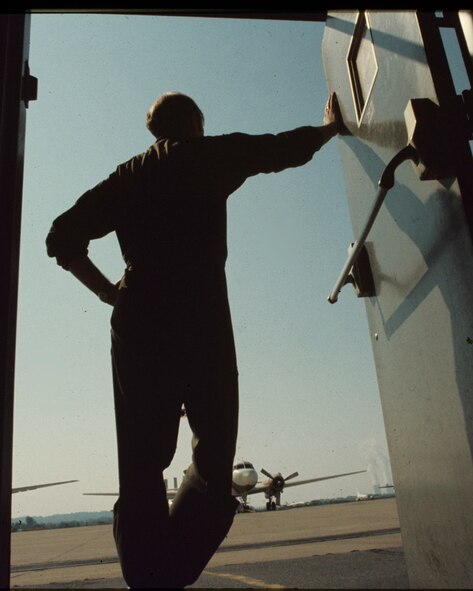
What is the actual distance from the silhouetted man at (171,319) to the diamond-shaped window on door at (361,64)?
450 mm

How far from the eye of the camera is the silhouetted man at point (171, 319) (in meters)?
1.31

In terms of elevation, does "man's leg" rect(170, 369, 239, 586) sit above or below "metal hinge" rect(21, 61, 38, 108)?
below

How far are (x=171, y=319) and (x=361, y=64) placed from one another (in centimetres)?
140

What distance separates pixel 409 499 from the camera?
180 centimetres

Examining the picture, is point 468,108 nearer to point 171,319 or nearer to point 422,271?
point 422,271

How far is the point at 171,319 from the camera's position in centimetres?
143

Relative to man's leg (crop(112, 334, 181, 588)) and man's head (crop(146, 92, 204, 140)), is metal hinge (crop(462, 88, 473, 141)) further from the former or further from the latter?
man's leg (crop(112, 334, 181, 588))

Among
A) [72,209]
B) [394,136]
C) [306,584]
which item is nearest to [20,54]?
[72,209]

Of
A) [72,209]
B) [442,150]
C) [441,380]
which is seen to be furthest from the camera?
[72,209]

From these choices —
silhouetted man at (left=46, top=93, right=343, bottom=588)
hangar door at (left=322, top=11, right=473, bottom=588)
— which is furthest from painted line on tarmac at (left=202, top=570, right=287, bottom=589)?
silhouetted man at (left=46, top=93, right=343, bottom=588)

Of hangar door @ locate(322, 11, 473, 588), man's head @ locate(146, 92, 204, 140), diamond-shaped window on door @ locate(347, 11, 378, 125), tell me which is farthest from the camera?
diamond-shaped window on door @ locate(347, 11, 378, 125)

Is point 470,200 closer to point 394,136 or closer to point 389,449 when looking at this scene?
point 394,136

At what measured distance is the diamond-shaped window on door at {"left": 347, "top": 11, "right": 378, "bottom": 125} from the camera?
1940mm

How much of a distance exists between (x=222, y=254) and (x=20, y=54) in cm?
98
